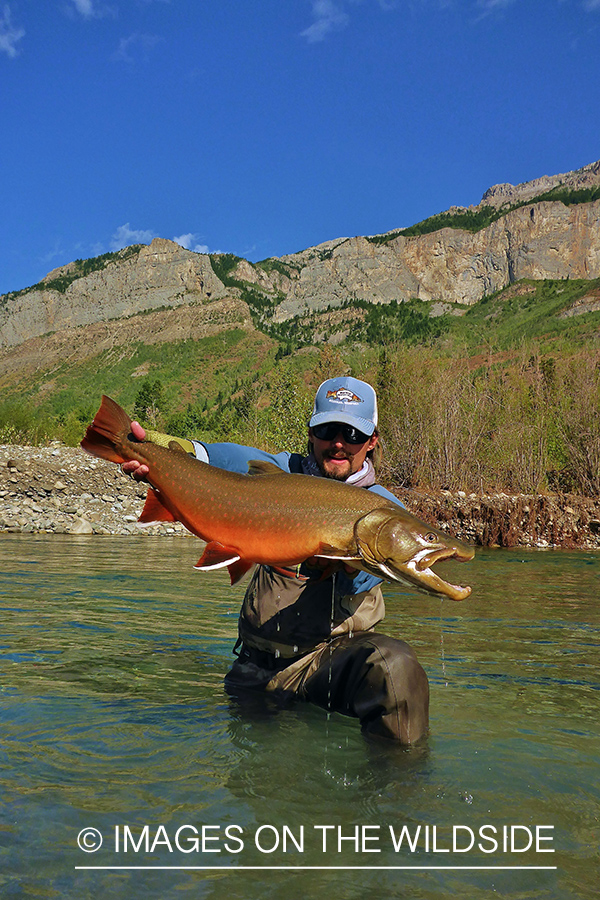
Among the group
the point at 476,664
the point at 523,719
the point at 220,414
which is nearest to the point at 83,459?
the point at 476,664

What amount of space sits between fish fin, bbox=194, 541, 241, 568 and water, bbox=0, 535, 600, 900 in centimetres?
112

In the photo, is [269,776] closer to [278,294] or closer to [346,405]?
[346,405]

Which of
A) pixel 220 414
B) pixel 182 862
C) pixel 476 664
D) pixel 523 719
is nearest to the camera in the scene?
pixel 182 862

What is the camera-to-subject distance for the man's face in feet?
13.5

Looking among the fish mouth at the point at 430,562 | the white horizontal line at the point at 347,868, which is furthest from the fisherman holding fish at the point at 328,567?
the white horizontal line at the point at 347,868

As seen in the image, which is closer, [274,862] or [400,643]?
[274,862]

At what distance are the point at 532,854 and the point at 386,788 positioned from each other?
77 centimetres

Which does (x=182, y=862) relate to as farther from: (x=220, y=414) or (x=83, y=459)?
(x=220, y=414)

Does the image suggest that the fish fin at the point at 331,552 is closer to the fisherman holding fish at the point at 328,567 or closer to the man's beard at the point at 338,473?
the fisherman holding fish at the point at 328,567

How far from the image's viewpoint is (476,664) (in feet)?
21.4

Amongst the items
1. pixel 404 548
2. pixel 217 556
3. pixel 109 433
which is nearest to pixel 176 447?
pixel 109 433

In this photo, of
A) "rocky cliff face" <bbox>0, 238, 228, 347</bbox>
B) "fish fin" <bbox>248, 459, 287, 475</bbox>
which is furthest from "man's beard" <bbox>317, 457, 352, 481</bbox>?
"rocky cliff face" <bbox>0, 238, 228, 347</bbox>

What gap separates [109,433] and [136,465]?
0.21 meters

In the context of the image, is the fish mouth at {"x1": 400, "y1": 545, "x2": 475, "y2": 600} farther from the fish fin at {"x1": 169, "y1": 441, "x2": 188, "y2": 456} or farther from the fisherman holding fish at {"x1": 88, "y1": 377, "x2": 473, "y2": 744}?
the fish fin at {"x1": 169, "y1": 441, "x2": 188, "y2": 456}
